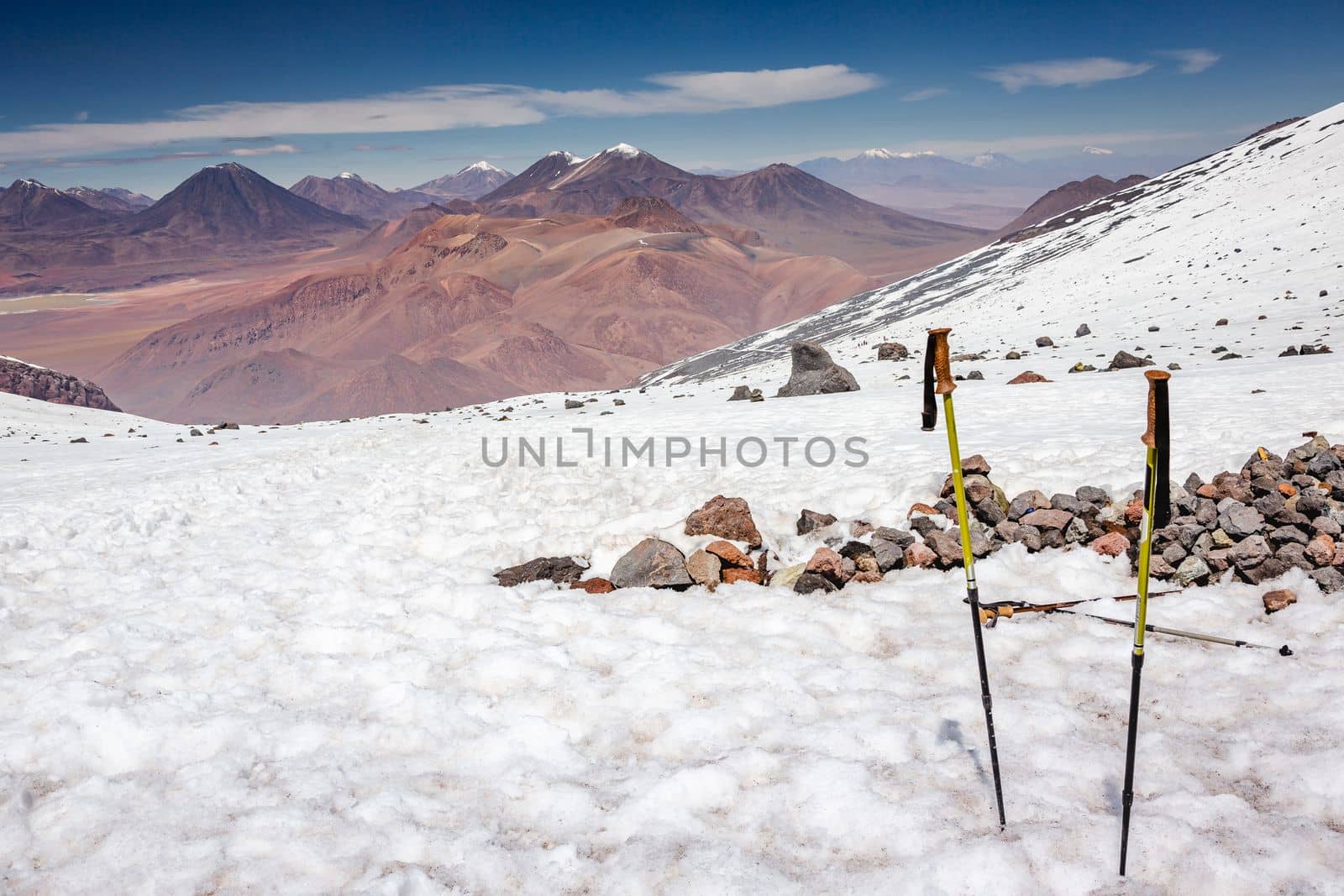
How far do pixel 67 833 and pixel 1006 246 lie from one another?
3581 inches

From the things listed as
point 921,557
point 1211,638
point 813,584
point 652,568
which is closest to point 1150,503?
point 1211,638

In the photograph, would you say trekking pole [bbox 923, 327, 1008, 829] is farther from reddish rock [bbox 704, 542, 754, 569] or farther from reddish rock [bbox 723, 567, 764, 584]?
reddish rock [bbox 704, 542, 754, 569]

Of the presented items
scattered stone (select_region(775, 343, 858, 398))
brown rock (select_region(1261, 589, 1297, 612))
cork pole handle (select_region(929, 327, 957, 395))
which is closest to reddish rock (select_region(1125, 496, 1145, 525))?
brown rock (select_region(1261, 589, 1297, 612))

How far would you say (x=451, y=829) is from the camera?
4.78 metres

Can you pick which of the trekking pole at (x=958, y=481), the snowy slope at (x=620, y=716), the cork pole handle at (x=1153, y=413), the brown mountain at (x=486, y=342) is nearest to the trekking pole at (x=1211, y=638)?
the snowy slope at (x=620, y=716)

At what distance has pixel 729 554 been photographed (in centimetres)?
881

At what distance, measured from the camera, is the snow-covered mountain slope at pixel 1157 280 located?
27234 mm

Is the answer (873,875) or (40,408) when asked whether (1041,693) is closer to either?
(873,875)

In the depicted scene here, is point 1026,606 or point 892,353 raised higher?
point 892,353

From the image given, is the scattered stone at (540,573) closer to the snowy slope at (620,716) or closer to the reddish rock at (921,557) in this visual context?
the snowy slope at (620,716)

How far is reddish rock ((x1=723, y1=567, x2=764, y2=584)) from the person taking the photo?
28.1 ft

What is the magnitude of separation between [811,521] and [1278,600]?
15.9 feet

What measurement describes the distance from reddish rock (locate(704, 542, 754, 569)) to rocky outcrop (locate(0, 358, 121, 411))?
89.7 meters

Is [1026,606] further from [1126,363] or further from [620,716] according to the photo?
[1126,363]
